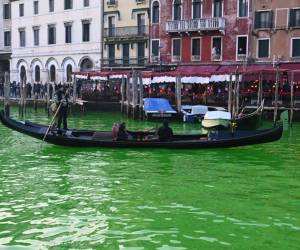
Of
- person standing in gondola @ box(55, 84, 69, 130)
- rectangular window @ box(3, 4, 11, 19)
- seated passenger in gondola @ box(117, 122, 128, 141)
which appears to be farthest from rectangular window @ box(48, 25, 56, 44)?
seated passenger in gondola @ box(117, 122, 128, 141)

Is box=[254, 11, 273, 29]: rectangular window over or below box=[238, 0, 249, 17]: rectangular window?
below

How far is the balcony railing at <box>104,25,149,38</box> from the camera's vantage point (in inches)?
1350

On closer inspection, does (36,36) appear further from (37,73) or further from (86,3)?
(86,3)

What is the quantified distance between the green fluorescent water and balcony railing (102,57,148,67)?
67.4 feet

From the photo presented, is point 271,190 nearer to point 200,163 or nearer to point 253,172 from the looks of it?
point 253,172

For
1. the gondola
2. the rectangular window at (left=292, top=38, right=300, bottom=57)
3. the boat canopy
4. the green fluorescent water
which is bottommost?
the green fluorescent water

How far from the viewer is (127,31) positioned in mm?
35094

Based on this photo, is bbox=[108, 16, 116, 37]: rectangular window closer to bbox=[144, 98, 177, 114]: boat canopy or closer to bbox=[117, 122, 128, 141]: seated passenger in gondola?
bbox=[144, 98, 177, 114]: boat canopy

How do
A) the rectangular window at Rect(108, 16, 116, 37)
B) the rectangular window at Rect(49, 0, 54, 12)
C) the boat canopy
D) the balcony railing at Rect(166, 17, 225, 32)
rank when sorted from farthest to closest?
the rectangular window at Rect(49, 0, 54, 12) → the rectangular window at Rect(108, 16, 116, 37) → the balcony railing at Rect(166, 17, 225, 32) → the boat canopy

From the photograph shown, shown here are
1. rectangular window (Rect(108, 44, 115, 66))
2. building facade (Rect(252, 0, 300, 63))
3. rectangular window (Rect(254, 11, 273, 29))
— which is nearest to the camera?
building facade (Rect(252, 0, 300, 63))

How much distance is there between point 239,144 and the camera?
542 inches

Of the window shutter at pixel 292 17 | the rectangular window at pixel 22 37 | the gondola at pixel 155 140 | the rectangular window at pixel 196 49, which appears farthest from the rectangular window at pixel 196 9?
the gondola at pixel 155 140

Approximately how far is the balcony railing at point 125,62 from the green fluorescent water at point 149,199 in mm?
20533

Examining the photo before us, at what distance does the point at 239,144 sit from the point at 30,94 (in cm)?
2432
